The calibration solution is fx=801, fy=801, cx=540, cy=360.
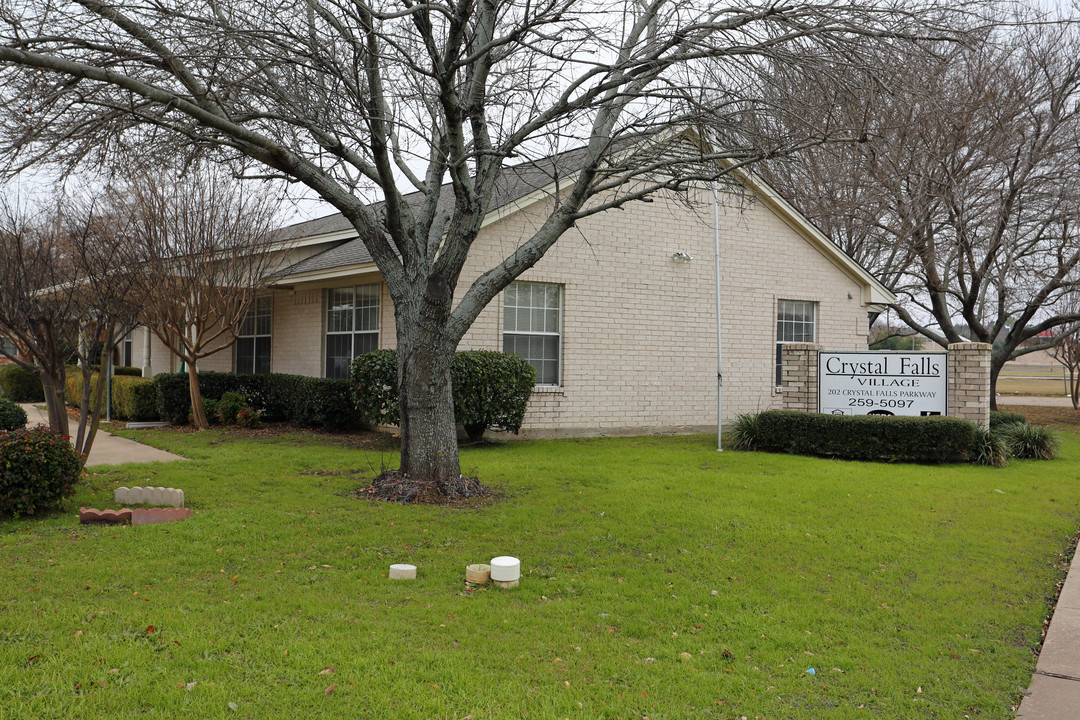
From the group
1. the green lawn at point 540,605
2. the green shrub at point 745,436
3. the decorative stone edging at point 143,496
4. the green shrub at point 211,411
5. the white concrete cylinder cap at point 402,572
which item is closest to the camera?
the green lawn at point 540,605

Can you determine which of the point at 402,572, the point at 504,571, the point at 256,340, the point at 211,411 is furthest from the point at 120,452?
the point at 504,571

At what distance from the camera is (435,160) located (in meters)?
9.56

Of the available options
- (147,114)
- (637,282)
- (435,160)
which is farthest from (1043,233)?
(147,114)

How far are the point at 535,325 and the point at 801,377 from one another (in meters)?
4.94

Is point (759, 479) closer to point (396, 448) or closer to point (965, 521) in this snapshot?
point (965, 521)

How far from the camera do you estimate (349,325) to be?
15.7 m

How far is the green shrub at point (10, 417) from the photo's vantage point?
13.2 meters

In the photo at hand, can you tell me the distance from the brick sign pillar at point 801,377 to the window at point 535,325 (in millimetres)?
4249

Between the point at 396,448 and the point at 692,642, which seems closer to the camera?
the point at 692,642

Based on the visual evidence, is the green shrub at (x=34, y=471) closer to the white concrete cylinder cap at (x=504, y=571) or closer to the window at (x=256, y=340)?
the white concrete cylinder cap at (x=504, y=571)

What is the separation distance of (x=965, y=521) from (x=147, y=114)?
9293 mm

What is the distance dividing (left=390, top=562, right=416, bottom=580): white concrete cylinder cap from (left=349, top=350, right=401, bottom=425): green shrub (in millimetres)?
6446

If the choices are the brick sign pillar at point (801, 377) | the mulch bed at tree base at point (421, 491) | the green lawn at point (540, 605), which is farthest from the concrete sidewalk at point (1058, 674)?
the brick sign pillar at point (801, 377)

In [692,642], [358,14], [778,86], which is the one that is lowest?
[692,642]
